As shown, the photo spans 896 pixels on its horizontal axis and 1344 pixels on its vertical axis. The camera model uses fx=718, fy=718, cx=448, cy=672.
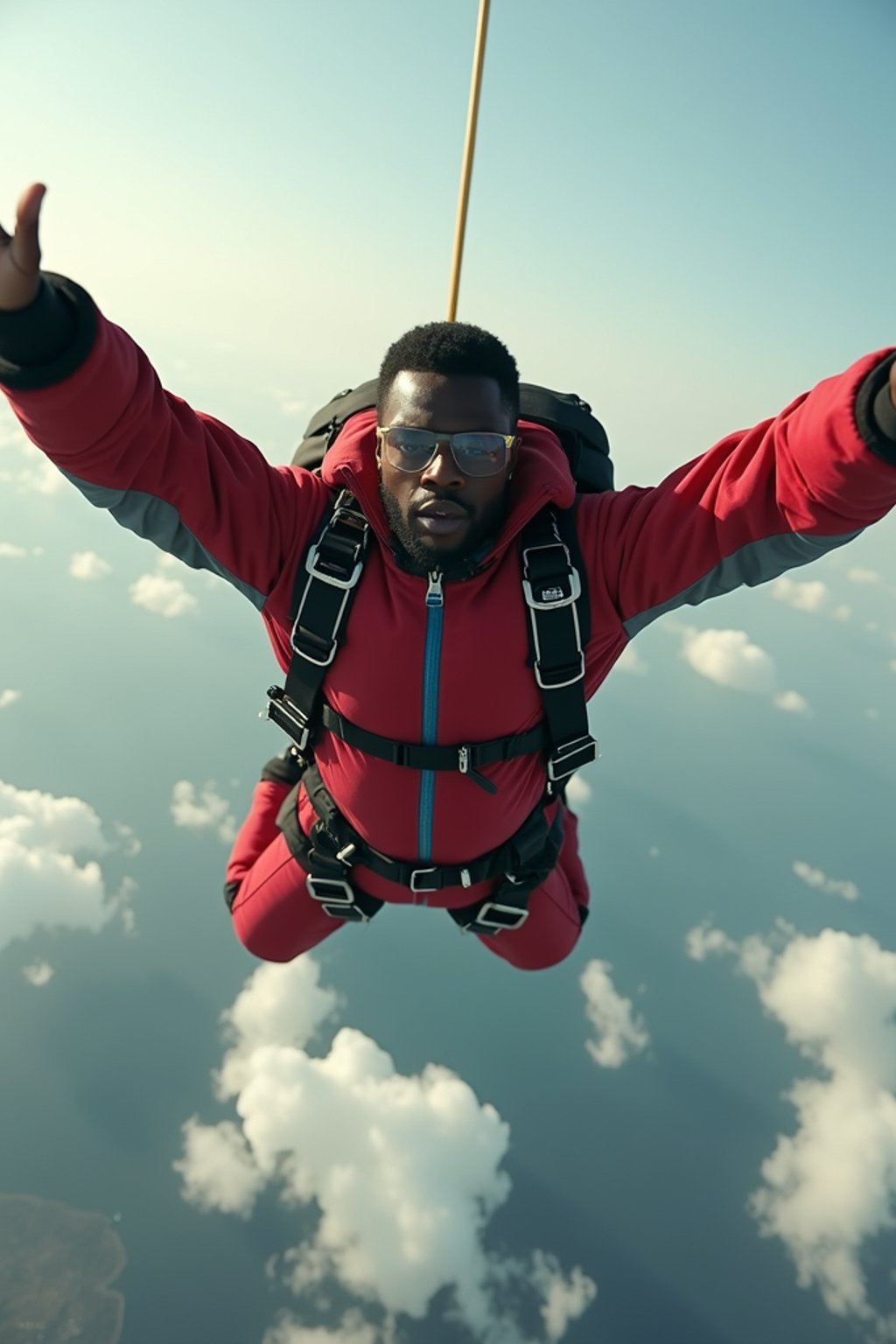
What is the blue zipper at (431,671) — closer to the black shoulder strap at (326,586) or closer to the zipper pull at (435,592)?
the zipper pull at (435,592)

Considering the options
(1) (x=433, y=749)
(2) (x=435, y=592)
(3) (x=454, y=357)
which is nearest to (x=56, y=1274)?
(1) (x=433, y=749)

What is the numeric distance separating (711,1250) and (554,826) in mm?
88357

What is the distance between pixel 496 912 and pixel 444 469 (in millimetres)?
2241

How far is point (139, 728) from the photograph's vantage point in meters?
113

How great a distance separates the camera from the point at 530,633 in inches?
94.0

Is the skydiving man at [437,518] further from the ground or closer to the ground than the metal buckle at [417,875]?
further from the ground

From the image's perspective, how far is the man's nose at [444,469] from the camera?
2.14 m

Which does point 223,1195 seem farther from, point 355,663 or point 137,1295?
point 355,663

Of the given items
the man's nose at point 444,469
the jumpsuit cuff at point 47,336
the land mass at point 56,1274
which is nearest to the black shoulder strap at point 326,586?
the man's nose at point 444,469

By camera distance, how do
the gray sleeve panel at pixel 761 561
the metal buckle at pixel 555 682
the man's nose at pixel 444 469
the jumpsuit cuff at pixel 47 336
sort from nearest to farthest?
the jumpsuit cuff at pixel 47 336, the gray sleeve panel at pixel 761 561, the man's nose at pixel 444 469, the metal buckle at pixel 555 682

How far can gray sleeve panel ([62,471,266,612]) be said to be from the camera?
2.01 meters

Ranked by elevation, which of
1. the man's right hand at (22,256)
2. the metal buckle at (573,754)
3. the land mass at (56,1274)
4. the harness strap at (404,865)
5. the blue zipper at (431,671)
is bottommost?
the land mass at (56,1274)

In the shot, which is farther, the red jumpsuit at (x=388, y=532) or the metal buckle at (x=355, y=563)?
the metal buckle at (x=355, y=563)

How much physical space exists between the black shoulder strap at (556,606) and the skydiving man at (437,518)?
0.01m
